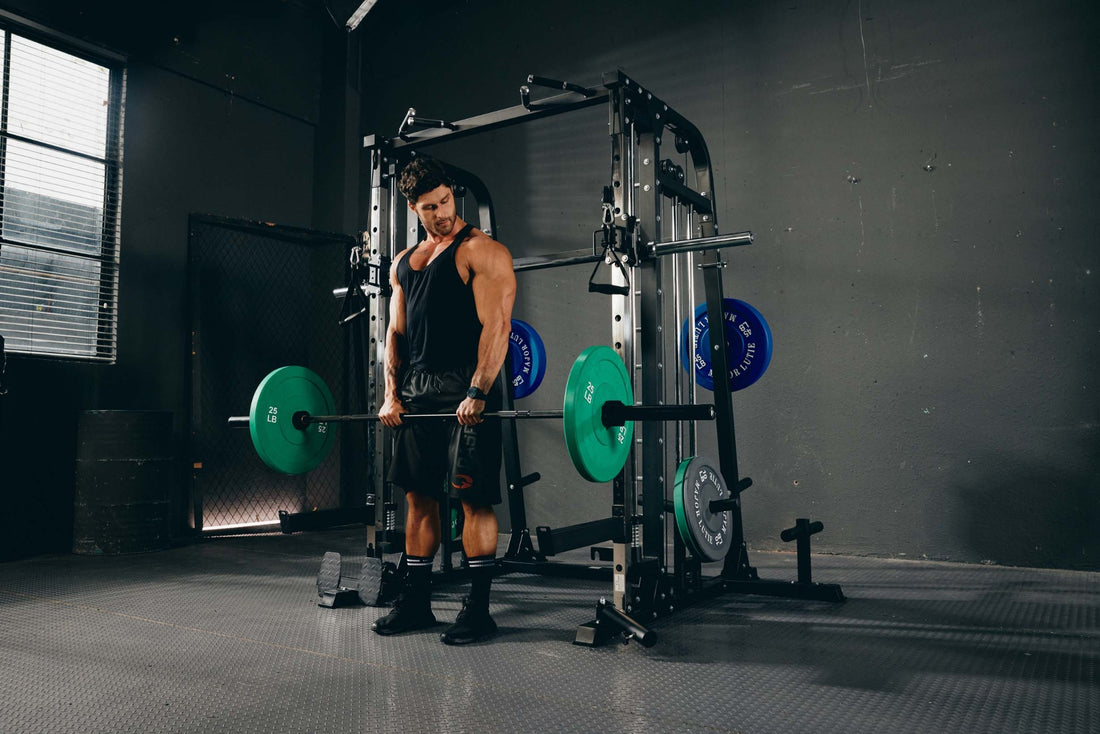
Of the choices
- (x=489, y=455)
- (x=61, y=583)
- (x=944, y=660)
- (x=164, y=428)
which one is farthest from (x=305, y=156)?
(x=944, y=660)

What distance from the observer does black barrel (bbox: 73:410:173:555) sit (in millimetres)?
4117

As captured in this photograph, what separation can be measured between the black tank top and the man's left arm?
1.8 inches

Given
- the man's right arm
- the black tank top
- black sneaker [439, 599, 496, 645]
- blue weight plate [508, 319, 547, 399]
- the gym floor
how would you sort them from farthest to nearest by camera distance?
1. blue weight plate [508, 319, 547, 399]
2. the man's right arm
3. the black tank top
4. black sneaker [439, 599, 496, 645]
5. the gym floor

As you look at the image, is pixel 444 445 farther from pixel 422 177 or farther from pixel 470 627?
pixel 422 177

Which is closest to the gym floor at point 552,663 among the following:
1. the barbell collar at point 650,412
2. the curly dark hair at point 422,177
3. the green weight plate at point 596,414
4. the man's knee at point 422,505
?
the man's knee at point 422,505

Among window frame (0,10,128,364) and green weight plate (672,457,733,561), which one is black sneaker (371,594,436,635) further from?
window frame (0,10,128,364)

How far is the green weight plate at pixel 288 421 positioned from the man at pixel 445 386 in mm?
502

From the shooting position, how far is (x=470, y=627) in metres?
2.44

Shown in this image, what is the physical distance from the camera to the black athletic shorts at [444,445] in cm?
250

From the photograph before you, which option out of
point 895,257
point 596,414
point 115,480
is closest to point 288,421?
point 596,414

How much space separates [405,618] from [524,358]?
1.34 m

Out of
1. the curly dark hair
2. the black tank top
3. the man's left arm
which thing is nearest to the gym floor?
the man's left arm

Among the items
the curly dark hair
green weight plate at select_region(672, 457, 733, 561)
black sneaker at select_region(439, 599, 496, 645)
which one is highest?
the curly dark hair

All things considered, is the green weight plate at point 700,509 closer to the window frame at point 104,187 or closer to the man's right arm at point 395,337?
the man's right arm at point 395,337
